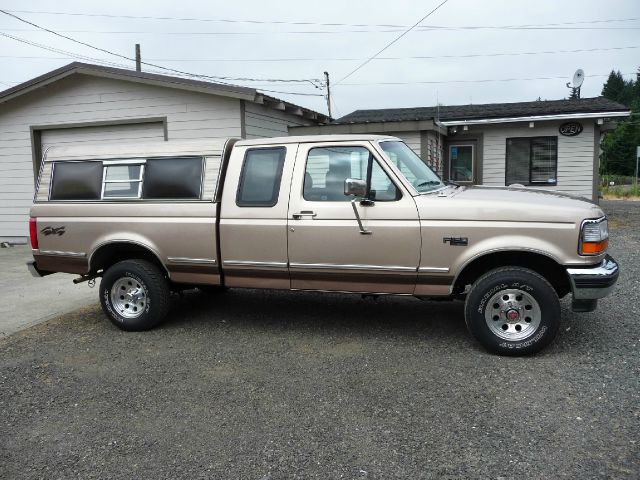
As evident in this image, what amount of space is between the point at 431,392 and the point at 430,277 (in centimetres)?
117

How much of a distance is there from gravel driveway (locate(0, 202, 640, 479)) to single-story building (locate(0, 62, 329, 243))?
612 centimetres

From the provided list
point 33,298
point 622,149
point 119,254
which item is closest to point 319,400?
point 119,254

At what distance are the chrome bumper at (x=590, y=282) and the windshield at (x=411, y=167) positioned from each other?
1.51 metres

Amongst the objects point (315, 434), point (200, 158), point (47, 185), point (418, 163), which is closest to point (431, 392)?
point (315, 434)

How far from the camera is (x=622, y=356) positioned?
187 inches

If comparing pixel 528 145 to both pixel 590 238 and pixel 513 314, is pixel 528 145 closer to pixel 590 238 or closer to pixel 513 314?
pixel 590 238

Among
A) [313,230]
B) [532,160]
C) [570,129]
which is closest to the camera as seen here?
[313,230]

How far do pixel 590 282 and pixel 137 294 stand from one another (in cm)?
445

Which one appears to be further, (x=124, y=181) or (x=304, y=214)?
(x=124, y=181)

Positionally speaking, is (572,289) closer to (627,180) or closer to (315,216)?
(315,216)

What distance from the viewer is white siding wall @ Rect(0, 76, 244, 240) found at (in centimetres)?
1143

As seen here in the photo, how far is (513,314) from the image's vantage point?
15.7 feet

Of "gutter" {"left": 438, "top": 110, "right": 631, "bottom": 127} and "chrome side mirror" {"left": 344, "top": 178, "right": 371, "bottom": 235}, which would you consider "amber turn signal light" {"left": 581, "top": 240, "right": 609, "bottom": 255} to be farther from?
"gutter" {"left": 438, "top": 110, "right": 631, "bottom": 127}

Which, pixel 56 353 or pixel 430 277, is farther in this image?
pixel 56 353
